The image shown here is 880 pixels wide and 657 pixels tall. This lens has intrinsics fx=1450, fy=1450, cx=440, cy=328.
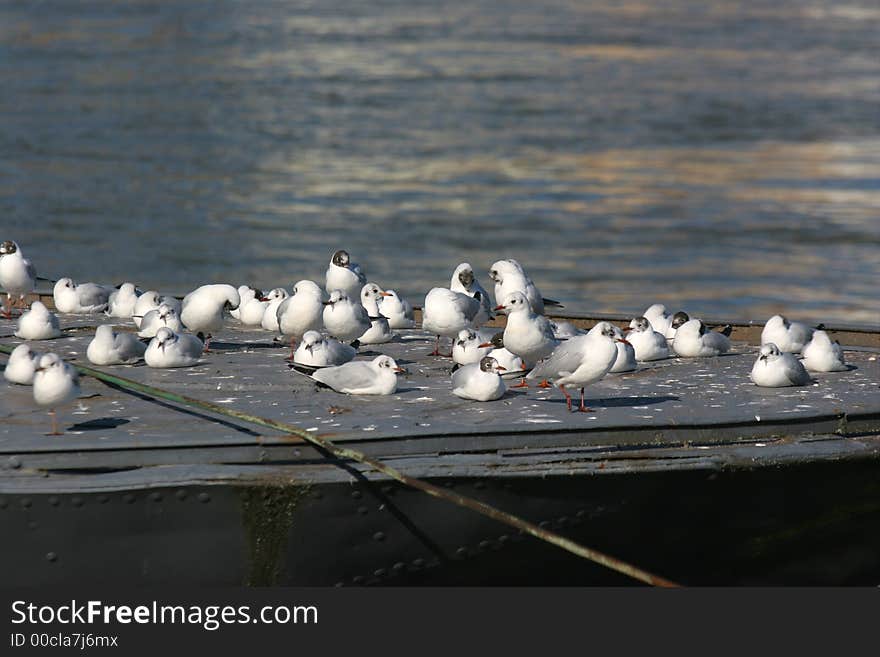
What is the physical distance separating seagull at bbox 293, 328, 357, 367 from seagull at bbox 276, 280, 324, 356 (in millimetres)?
579

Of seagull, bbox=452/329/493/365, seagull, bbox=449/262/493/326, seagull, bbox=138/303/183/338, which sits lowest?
seagull, bbox=452/329/493/365

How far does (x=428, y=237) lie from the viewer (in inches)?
1272

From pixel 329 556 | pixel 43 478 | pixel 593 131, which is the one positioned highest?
pixel 593 131

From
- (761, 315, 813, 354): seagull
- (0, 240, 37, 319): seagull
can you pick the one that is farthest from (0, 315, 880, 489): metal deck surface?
(0, 240, 37, 319): seagull

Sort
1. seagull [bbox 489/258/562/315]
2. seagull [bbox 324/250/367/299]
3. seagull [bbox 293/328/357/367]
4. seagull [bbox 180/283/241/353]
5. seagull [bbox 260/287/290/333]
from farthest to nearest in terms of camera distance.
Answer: seagull [bbox 324/250/367/299], seagull [bbox 260/287/290/333], seagull [bbox 489/258/562/315], seagull [bbox 180/283/241/353], seagull [bbox 293/328/357/367]

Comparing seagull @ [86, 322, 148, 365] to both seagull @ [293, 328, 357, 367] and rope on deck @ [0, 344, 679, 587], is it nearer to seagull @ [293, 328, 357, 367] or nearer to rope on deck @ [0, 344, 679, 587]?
seagull @ [293, 328, 357, 367]

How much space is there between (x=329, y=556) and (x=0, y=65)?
56.5 m

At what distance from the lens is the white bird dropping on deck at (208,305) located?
12.4 meters

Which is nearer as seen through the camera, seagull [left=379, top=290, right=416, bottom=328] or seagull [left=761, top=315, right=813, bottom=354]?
seagull [left=761, top=315, right=813, bottom=354]

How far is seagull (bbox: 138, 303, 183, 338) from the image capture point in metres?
12.6

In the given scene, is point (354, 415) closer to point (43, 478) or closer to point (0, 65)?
point (43, 478)

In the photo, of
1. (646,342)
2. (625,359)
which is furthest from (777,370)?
(646,342)

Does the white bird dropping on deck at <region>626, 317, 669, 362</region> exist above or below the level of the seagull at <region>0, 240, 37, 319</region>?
below

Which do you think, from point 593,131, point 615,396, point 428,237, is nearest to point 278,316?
point 615,396
